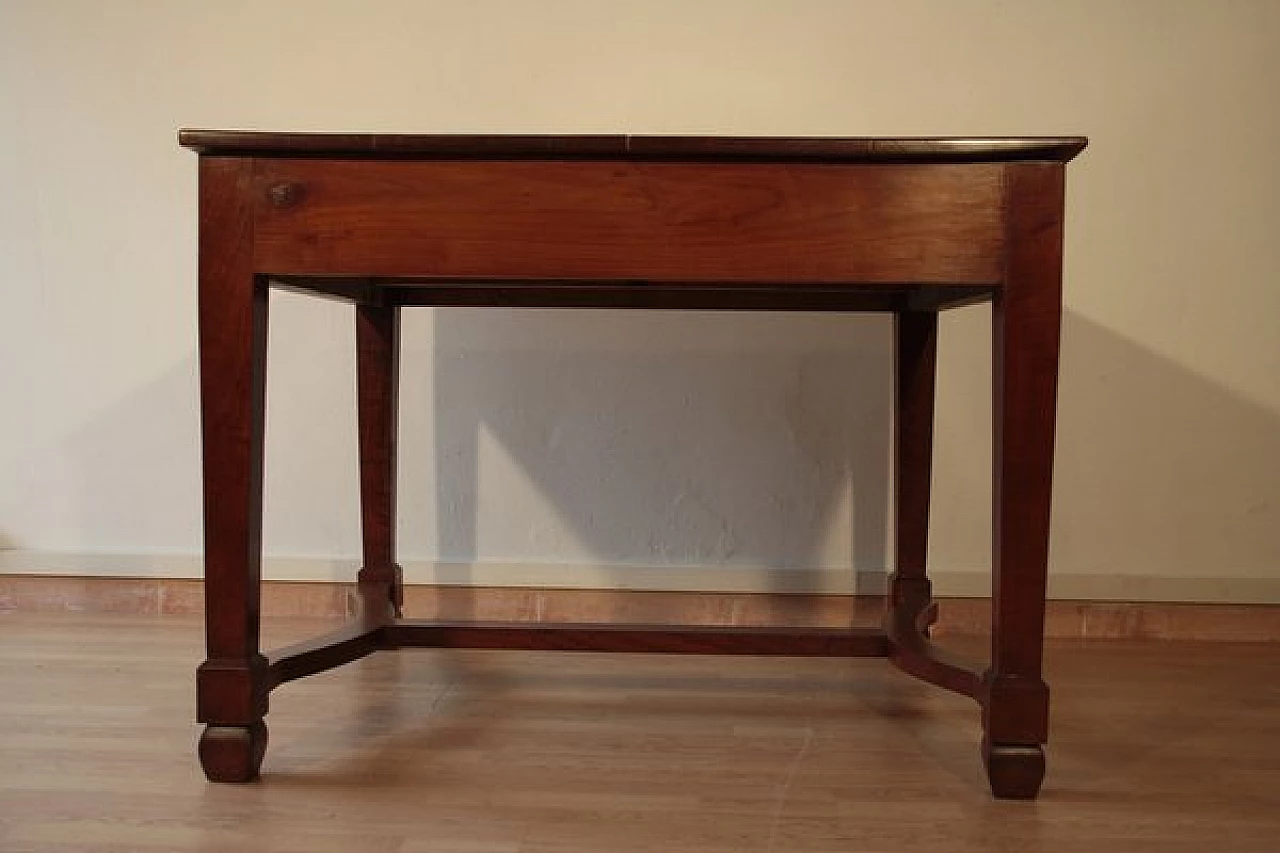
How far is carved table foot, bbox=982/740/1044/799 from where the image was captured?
139 cm

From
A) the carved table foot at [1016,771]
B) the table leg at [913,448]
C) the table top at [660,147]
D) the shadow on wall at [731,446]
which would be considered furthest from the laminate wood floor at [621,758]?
the table top at [660,147]

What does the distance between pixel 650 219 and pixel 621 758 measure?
66cm

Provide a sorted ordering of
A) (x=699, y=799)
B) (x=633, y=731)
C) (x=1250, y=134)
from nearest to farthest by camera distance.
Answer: (x=699, y=799)
(x=633, y=731)
(x=1250, y=134)

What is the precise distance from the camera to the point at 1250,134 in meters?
2.23

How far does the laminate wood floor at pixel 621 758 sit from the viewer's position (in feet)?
4.14

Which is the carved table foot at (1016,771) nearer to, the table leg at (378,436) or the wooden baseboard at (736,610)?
the wooden baseboard at (736,610)

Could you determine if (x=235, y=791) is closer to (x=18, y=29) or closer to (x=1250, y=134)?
(x=18, y=29)

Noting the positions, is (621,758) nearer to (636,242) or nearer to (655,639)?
(655,639)

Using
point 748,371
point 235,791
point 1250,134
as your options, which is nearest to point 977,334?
point 748,371

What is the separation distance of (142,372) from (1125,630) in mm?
1920

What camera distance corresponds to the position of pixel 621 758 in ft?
4.96

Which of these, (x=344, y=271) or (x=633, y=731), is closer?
(x=344, y=271)

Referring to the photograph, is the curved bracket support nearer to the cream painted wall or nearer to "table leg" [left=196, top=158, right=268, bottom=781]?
the cream painted wall

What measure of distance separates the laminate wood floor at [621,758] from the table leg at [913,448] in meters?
0.16
